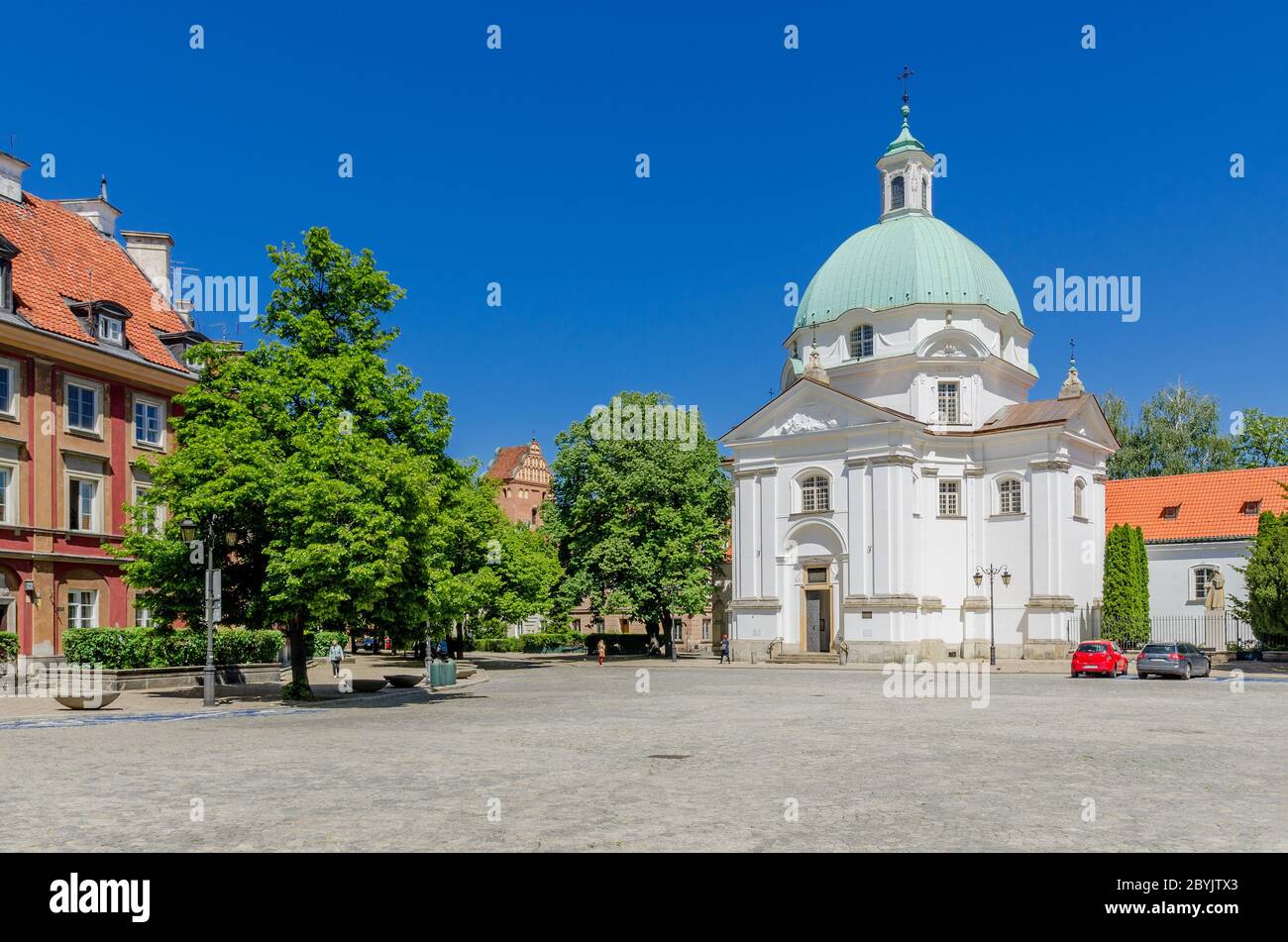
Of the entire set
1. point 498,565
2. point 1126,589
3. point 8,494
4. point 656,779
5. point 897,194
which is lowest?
point 656,779

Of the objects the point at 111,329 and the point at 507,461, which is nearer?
the point at 111,329

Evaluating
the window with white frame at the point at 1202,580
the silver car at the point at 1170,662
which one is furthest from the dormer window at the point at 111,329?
the window with white frame at the point at 1202,580

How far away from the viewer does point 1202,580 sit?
189ft

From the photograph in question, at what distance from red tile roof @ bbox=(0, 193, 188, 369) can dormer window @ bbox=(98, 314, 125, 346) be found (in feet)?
2.23

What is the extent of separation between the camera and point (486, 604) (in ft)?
162

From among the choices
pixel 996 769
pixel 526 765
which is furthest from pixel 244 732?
pixel 996 769

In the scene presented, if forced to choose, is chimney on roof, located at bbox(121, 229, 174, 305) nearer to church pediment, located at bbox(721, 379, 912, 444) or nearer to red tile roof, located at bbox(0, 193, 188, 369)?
red tile roof, located at bbox(0, 193, 188, 369)

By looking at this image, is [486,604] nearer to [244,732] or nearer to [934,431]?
[934,431]

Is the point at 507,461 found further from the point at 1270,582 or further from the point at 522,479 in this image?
the point at 1270,582

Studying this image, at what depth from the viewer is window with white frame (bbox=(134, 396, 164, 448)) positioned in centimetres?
4044

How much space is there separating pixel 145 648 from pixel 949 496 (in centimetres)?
3809

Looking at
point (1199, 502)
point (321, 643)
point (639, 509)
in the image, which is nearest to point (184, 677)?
point (321, 643)
